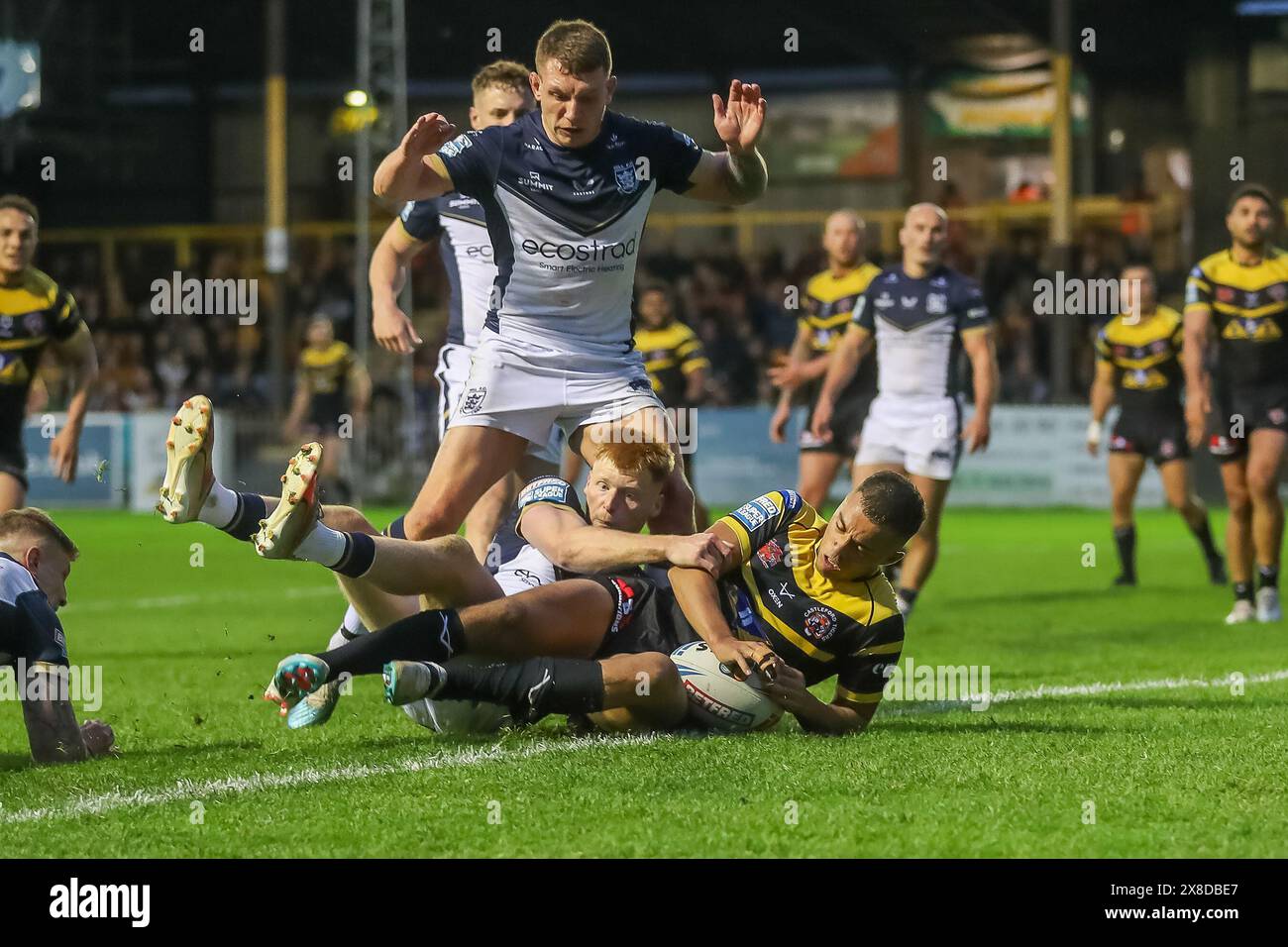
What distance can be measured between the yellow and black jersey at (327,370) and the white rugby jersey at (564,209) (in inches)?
673

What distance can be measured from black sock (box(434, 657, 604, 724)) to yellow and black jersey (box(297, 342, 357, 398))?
1824 centimetres

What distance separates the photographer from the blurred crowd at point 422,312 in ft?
89.0

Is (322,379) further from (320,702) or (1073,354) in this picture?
(320,702)

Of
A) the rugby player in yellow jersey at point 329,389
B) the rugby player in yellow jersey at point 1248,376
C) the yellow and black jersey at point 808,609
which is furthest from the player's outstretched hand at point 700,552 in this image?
the rugby player in yellow jersey at point 329,389

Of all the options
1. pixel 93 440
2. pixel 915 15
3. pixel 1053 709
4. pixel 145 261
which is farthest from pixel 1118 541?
pixel 145 261

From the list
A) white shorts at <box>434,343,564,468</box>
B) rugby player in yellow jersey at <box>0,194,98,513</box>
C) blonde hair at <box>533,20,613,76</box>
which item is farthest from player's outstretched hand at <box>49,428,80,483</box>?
blonde hair at <box>533,20,613,76</box>

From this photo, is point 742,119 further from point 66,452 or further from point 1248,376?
point 1248,376

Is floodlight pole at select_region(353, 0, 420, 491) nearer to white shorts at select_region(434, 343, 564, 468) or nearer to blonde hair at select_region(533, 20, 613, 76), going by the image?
white shorts at select_region(434, 343, 564, 468)

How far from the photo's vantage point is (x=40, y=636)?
5.92 meters

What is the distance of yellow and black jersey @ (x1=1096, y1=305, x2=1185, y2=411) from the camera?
551 inches

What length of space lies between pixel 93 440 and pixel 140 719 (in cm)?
1729

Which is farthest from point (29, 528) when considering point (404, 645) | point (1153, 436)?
point (1153, 436)

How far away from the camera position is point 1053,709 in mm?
7363

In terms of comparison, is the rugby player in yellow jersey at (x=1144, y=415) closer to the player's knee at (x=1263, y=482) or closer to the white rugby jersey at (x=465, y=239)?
the player's knee at (x=1263, y=482)
